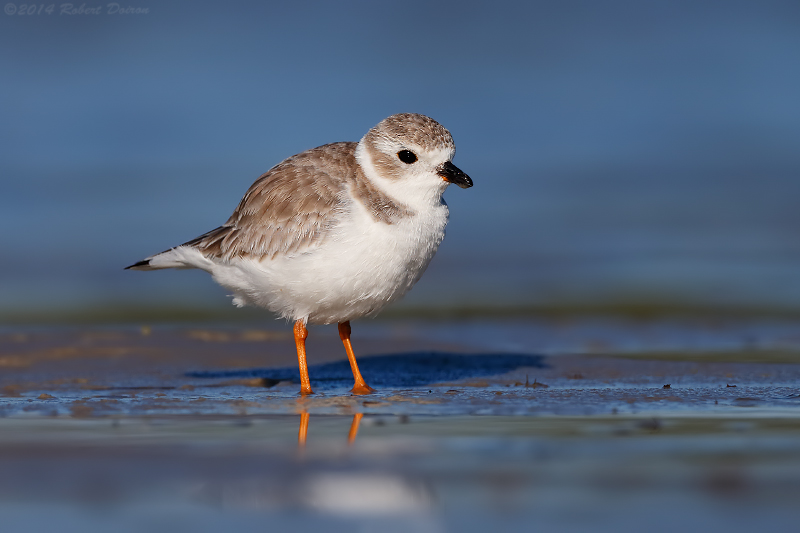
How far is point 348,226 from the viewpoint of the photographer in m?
6.87

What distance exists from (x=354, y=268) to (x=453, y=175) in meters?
0.96

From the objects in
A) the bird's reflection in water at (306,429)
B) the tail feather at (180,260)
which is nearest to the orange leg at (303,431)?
the bird's reflection in water at (306,429)

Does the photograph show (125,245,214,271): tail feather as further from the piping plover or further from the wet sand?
the wet sand

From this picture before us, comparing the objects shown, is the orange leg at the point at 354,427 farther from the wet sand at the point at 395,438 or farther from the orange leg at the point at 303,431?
the orange leg at the point at 303,431

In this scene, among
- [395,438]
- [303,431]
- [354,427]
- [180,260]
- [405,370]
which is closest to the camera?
[395,438]

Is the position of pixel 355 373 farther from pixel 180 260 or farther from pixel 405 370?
pixel 180 260

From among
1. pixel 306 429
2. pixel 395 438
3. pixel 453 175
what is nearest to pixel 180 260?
pixel 453 175

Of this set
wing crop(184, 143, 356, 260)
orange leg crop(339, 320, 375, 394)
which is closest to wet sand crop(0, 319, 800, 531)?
orange leg crop(339, 320, 375, 394)

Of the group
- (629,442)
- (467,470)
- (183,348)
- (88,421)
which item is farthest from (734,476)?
(183,348)

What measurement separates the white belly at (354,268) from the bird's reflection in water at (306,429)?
1.30 meters

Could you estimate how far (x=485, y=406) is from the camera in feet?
19.8

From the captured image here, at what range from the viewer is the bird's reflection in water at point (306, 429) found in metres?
4.95

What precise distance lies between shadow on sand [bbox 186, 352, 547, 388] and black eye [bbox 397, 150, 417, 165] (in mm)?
1756

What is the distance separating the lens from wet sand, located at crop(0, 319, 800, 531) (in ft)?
12.3
